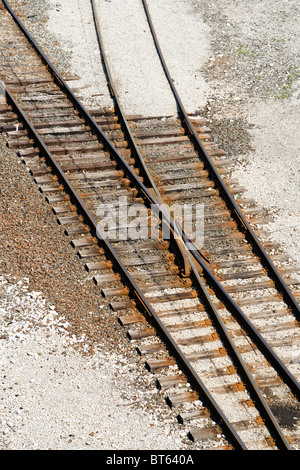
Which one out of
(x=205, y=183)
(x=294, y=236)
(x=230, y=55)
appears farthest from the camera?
(x=230, y=55)

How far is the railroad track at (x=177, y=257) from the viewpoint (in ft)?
29.7

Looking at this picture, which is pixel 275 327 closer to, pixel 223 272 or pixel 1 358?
pixel 223 272

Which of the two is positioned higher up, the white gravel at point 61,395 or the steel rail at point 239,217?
the steel rail at point 239,217

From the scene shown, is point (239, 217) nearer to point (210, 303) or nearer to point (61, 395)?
point (210, 303)

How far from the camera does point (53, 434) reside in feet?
27.4

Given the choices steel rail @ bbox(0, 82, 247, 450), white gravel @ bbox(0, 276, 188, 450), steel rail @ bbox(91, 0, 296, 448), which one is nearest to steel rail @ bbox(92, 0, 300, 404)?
steel rail @ bbox(91, 0, 296, 448)

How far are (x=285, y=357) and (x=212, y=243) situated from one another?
2756mm

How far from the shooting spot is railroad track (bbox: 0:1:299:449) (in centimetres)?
904

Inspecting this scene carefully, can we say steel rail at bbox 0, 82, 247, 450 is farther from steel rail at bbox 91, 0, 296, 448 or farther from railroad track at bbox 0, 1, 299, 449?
steel rail at bbox 91, 0, 296, 448

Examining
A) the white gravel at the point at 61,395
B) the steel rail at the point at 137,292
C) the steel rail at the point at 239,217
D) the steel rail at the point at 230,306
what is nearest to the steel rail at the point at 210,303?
the steel rail at the point at 230,306

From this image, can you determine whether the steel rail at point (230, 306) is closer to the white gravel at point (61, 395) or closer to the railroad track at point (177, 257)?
the railroad track at point (177, 257)

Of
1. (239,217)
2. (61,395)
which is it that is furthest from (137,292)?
(239,217)

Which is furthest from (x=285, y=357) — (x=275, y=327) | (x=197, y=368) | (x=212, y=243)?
(x=212, y=243)

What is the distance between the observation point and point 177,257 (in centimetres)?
1120
